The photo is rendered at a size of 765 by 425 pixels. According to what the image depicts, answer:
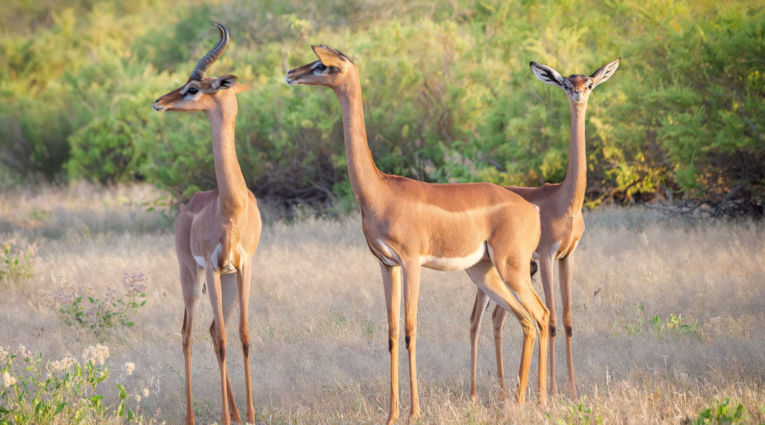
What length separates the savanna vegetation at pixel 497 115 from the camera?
437 inches

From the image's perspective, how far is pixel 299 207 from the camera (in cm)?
1495

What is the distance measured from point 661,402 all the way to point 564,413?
780mm

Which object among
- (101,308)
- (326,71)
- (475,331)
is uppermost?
(326,71)

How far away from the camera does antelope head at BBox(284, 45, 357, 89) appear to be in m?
5.11

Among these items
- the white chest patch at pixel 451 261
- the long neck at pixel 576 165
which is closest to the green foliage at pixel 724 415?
the white chest patch at pixel 451 261

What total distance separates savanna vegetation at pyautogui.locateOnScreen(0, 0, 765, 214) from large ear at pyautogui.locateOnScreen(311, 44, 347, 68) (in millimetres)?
6761

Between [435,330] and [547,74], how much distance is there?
2.69 m

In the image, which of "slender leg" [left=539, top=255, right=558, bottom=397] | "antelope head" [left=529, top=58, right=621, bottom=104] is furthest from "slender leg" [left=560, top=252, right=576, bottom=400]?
"antelope head" [left=529, top=58, right=621, bottom=104]

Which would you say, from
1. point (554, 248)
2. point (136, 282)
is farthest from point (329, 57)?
point (136, 282)

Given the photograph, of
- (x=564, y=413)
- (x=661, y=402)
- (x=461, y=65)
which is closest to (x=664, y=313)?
(x=661, y=402)

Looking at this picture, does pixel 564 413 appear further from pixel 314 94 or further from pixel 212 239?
pixel 314 94

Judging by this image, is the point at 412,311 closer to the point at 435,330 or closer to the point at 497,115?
the point at 435,330

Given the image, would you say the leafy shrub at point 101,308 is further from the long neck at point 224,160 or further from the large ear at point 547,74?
the large ear at point 547,74

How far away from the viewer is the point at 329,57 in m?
5.12
